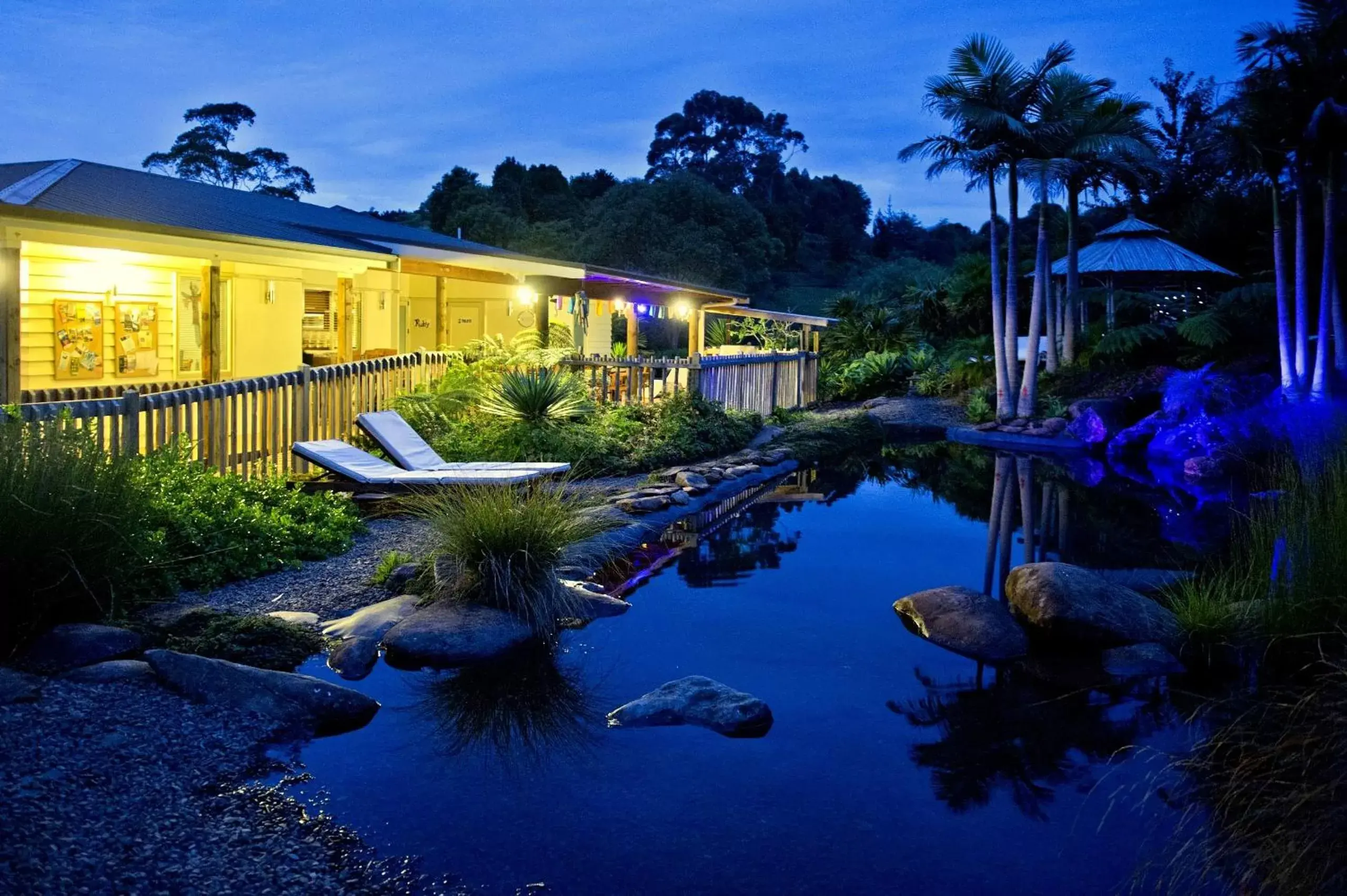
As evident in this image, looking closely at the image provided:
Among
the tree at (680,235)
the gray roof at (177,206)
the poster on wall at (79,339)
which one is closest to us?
the gray roof at (177,206)

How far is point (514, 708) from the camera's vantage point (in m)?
6.05

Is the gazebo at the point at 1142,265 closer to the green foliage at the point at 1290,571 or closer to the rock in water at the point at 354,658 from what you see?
the green foliage at the point at 1290,571

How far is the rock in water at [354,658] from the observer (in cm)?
636

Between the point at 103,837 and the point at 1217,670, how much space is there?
5970mm

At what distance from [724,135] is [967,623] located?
74558 mm

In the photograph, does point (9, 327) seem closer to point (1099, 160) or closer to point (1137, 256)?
point (1099, 160)

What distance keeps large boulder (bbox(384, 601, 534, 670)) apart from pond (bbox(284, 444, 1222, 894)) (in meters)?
0.19

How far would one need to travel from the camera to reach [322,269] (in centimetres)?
1730

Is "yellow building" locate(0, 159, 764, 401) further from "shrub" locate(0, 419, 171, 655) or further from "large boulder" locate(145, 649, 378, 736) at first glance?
"large boulder" locate(145, 649, 378, 736)

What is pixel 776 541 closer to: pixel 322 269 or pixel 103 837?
pixel 103 837

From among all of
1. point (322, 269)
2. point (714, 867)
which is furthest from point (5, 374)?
point (714, 867)

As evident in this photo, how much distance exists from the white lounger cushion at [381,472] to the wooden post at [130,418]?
1.91 meters

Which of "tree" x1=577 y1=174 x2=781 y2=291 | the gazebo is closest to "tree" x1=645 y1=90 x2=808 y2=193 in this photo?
"tree" x1=577 y1=174 x2=781 y2=291

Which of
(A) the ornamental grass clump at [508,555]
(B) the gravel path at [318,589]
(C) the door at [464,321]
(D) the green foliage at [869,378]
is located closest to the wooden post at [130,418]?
(B) the gravel path at [318,589]
